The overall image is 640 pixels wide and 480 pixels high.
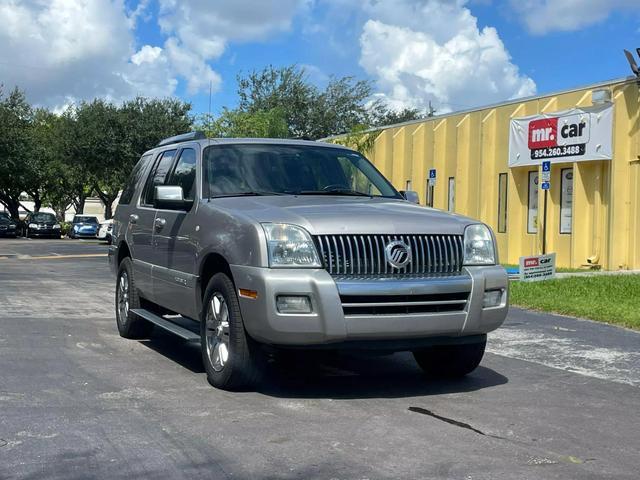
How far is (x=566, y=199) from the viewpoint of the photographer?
872 inches

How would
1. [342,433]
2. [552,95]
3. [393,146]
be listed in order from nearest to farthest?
[342,433] → [552,95] → [393,146]

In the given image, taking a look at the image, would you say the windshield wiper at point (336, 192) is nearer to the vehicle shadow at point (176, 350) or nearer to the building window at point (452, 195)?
the vehicle shadow at point (176, 350)

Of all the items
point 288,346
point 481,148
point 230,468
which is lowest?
point 230,468

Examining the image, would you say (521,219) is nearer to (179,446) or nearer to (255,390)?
(255,390)

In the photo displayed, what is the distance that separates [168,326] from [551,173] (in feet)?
55.2

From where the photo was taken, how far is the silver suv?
5906 mm

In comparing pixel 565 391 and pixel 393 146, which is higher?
pixel 393 146

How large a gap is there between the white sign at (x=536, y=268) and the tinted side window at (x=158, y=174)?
380 inches

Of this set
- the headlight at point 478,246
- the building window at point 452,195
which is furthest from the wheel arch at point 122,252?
the building window at point 452,195

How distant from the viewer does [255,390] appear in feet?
21.2

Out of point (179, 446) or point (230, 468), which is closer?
point (230, 468)

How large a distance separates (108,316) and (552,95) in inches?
583

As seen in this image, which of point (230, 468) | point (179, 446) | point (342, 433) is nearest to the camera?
point (230, 468)

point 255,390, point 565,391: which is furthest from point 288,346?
point 565,391
